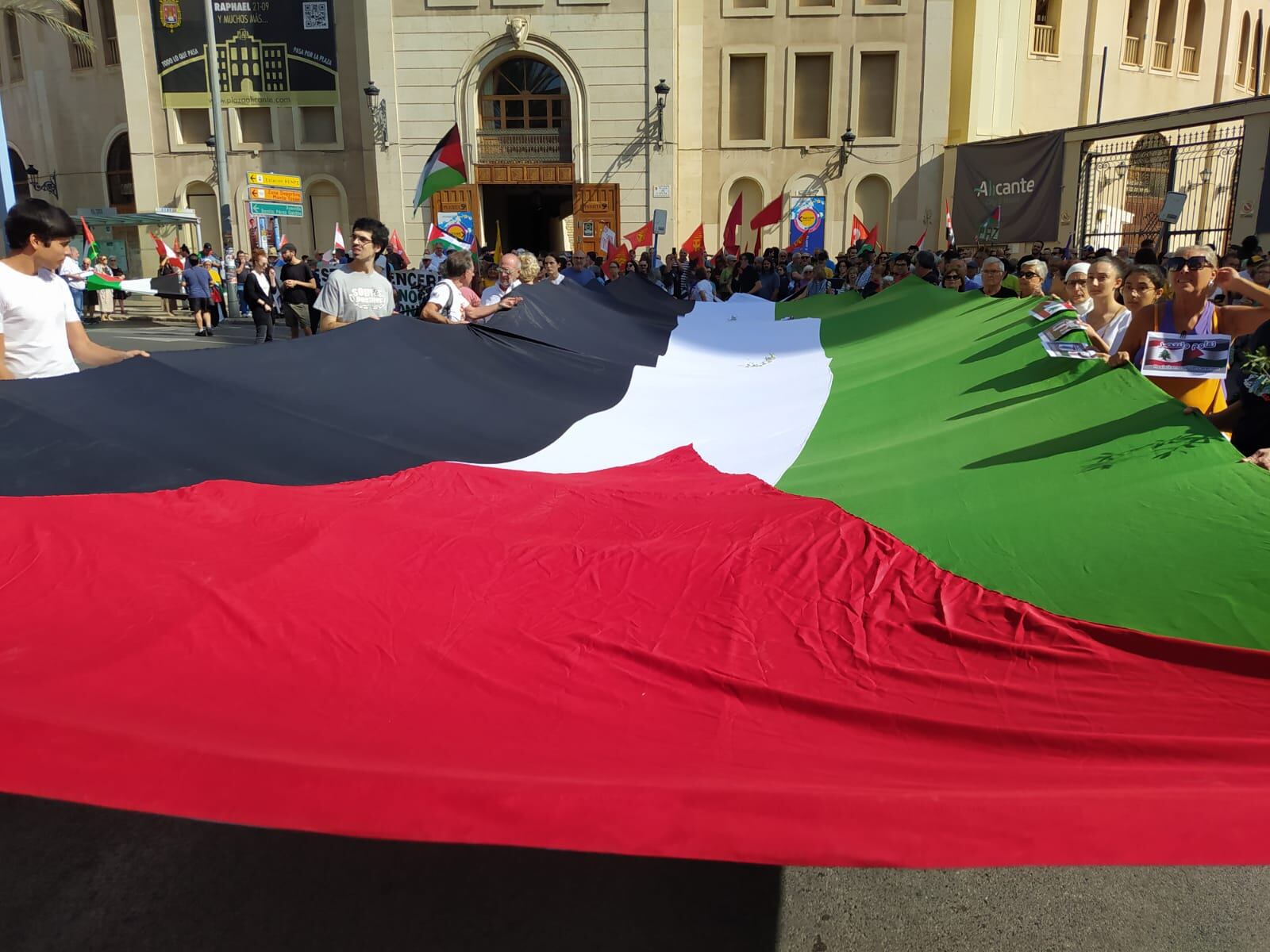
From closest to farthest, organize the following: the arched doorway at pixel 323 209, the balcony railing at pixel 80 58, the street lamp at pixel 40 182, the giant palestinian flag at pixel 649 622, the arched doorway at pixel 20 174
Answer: the giant palestinian flag at pixel 649 622 → the arched doorway at pixel 323 209 → the balcony railing at pixel 80 58 → the street lamp at pixel 40 182 → the arched doorway at pixel 20 174

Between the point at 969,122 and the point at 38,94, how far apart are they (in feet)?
104

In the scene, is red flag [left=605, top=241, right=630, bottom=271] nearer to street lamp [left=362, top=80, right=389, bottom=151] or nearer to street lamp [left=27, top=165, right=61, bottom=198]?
street lamp [left=362, top=80, right=389, bottom=151]

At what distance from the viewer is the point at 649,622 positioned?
2.88m

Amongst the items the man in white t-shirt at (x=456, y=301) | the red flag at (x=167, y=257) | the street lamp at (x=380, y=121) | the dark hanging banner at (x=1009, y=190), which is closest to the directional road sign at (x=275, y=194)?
the red flag at (x=167, y=257)

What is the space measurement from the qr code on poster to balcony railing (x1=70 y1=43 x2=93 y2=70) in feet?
30.4

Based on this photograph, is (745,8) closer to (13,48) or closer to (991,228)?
(991,228)

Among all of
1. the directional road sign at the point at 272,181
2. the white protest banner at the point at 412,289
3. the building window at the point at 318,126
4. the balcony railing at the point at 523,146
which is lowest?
the white protest banner at the point at 412,289

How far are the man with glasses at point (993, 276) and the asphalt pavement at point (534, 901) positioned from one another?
18.3ft

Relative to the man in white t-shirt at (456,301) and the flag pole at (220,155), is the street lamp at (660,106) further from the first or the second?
the man in white t-shirt at (456,301)

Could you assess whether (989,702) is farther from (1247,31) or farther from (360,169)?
(1247,31)

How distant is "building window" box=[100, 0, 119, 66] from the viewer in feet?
→ 102

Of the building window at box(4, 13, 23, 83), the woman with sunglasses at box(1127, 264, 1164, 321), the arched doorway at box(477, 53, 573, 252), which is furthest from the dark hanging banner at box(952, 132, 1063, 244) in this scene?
the building window at box(4, 13, 23, 83)

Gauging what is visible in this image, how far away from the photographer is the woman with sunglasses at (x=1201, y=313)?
15.1 ft

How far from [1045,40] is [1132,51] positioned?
162 inches
